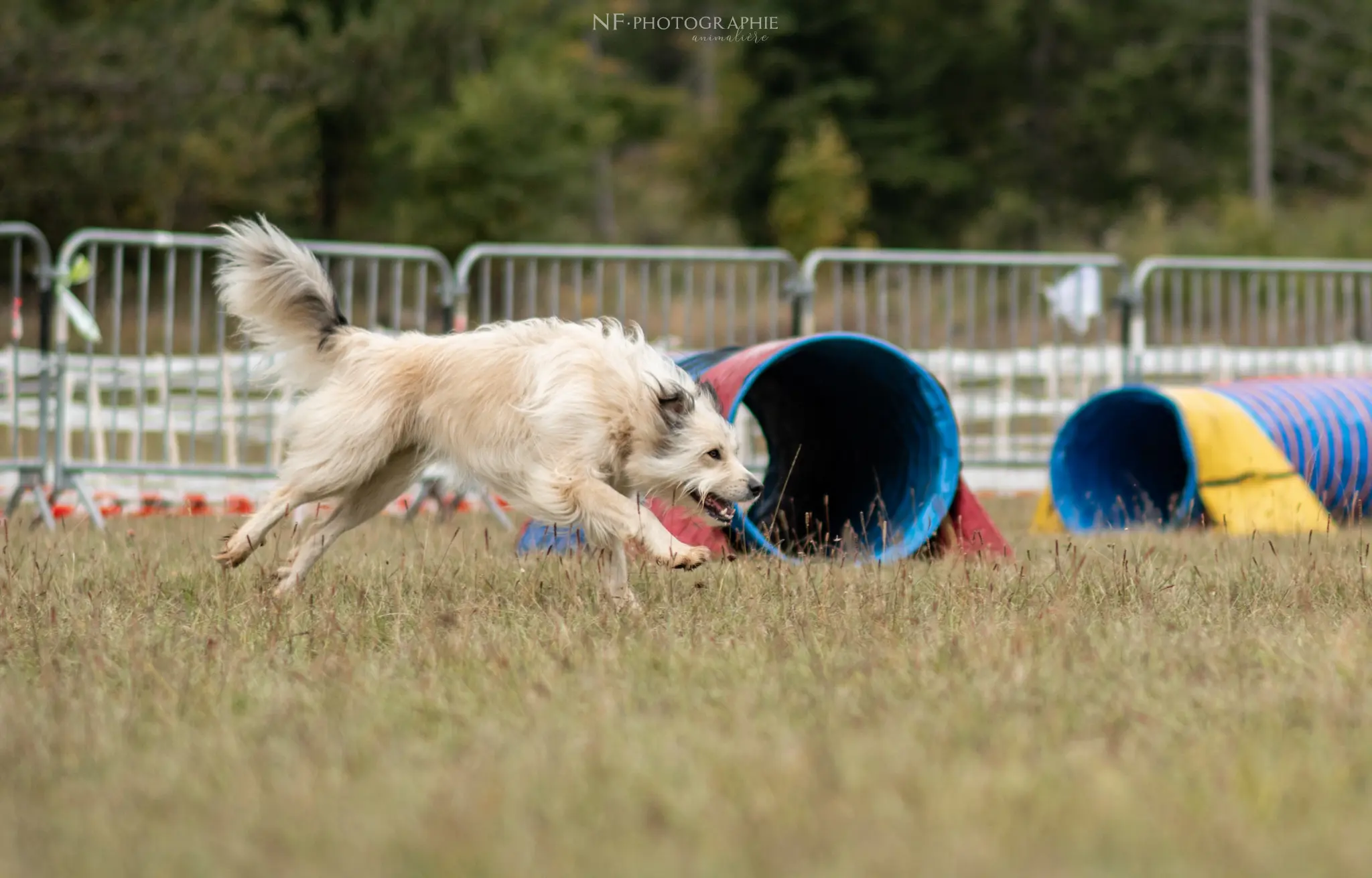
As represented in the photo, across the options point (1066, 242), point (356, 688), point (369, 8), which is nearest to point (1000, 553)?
point (356, 688)

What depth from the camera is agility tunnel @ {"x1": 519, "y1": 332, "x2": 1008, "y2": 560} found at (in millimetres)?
7023

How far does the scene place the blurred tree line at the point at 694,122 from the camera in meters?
23.7

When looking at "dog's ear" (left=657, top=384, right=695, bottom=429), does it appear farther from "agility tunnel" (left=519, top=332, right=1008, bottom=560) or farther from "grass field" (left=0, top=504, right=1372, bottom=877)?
"grass field" (left=0, top=504, right=1372, bottom=877)

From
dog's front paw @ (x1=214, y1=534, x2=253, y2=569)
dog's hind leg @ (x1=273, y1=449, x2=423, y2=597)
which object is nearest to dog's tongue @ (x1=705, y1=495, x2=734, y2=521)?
dog's hind leg @ (x1=273, y1=449, x2=423, y2=597)

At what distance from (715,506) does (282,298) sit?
1921 millimetres

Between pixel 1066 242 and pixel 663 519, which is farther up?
pixel 1066 242

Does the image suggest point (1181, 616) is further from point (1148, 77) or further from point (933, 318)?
point (1148, 77)

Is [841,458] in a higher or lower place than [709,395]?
lower

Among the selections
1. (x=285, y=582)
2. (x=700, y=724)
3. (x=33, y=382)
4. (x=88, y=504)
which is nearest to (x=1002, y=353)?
(x=33, y=382)

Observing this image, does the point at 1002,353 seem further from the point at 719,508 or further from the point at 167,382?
the point at 719,508

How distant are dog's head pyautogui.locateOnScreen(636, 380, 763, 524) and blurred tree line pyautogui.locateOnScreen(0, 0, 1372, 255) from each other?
18405mm

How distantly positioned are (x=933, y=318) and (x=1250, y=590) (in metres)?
16.8

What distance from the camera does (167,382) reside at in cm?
1045

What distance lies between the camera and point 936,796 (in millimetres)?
2844
